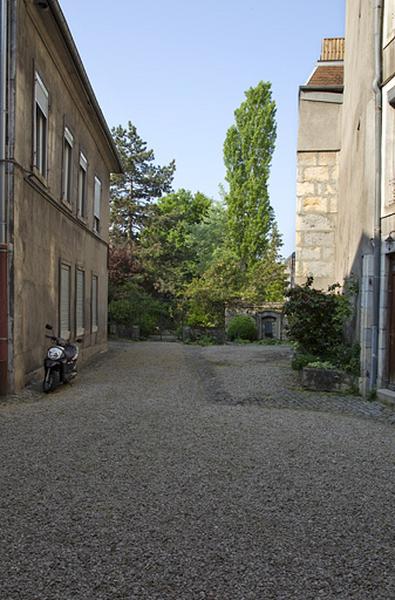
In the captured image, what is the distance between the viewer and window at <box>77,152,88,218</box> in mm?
14977

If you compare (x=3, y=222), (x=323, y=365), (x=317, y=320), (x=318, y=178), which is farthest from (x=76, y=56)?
(x=323, y=365)

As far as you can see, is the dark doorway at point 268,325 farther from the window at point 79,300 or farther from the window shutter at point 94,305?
the window at point 79,300

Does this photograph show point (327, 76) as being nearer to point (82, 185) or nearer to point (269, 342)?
point (82, 185)

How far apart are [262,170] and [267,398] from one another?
38.3 meters

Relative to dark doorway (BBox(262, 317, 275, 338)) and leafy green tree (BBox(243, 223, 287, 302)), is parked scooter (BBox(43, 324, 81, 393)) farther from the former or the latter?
leafy green tree (BBox(243, 223, 287, 302))

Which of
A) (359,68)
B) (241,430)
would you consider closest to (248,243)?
(359,68)

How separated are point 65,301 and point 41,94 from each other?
439cm

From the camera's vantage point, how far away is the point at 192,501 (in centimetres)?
430

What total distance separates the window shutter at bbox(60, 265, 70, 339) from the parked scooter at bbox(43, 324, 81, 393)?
6.94 ft

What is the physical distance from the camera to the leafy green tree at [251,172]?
148ft

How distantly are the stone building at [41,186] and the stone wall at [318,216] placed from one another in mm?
5607

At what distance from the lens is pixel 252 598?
9.46 ft

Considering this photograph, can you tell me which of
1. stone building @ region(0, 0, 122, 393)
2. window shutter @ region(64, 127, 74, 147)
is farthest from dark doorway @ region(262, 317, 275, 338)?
window shutter @ region(64, 127, 74, 147)

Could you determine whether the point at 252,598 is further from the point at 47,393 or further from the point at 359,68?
the point at 359,68
